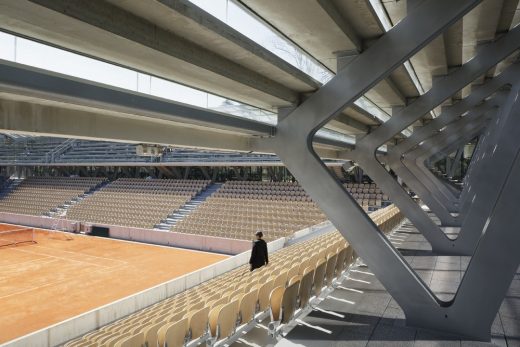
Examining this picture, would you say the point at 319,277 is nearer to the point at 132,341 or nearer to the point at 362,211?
the point at 362,211

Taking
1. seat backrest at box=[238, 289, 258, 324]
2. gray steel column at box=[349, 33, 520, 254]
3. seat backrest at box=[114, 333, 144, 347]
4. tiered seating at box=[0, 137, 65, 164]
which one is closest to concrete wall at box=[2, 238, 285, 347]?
seat backrest at box=[114, 333, 144, 347]

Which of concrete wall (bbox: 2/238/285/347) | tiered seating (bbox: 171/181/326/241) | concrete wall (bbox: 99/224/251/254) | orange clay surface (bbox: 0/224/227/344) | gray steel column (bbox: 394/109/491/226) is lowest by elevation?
orange clay surface (bbox: 0/224/227/344)

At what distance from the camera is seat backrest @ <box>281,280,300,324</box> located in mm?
5480

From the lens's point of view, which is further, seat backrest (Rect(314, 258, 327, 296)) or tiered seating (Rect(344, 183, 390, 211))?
tiered seating (Rect(344, 183, 390, 211))

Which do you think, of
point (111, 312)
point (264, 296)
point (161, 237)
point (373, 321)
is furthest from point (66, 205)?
point (373, 321)

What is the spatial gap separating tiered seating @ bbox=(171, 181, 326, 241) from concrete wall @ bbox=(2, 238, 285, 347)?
31.0 feet

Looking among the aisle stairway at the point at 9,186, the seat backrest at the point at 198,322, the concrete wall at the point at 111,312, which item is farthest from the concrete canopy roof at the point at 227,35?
the aisle stairway at the point at 9,186

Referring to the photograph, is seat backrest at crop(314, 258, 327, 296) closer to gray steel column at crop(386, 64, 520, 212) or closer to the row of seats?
gray steel column at crop(386, 64, 520, 212)

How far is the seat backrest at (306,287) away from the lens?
6.09m

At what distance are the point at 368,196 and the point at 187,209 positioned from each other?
14123 mm

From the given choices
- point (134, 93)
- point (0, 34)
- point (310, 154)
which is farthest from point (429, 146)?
point (0, 34)

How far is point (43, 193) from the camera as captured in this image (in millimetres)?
40344

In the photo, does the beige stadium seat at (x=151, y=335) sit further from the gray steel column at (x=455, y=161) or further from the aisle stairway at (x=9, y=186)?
the aisle stairway at (x=9, y=186)

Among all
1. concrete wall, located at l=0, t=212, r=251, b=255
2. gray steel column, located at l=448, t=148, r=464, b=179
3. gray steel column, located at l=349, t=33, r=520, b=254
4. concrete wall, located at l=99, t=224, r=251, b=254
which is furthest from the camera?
gray steel column, located at l=448, t=148, r=464, b=179
